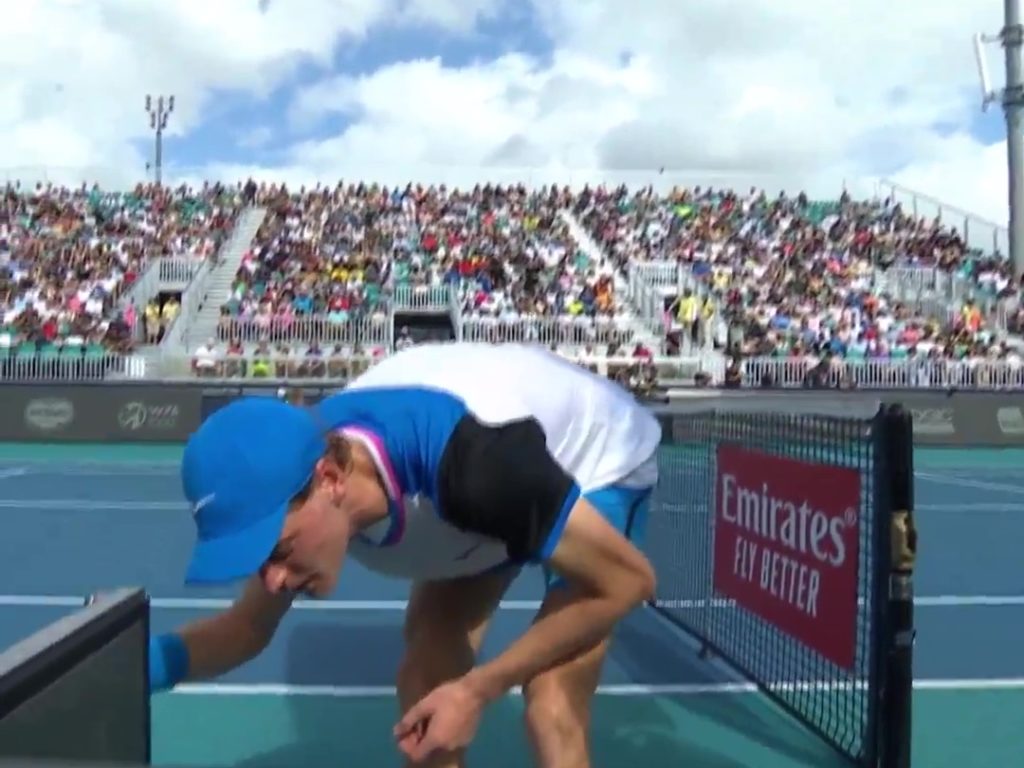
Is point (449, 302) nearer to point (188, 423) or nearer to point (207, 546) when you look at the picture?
point (188, 423)

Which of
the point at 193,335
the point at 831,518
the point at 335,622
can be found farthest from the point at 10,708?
the point at 193,335

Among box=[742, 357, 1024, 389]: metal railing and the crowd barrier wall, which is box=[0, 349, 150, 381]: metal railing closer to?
the crowd barrier wall

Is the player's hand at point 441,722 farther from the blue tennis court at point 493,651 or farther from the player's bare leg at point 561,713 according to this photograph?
the blue tennis court at point 493,651

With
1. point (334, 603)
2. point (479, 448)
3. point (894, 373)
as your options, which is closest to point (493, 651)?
point (334, 603)

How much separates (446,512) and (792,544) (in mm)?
2538

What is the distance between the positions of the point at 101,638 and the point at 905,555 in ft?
8.01

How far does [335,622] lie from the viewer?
657 centimetres

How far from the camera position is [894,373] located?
2108 centimetres

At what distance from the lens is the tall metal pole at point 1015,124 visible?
27656 millimetres

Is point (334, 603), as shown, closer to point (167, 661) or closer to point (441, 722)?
point (167, 661)

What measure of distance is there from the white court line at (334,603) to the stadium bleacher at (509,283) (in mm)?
13699

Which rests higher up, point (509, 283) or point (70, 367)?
point (509, 283)

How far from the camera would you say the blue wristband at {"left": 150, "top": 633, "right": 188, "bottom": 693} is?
106 inches

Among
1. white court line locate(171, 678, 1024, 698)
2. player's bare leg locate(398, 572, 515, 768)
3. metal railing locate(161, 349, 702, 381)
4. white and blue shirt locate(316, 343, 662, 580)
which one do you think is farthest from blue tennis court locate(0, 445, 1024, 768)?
metal railing locate(161, 349, 702, 381)
